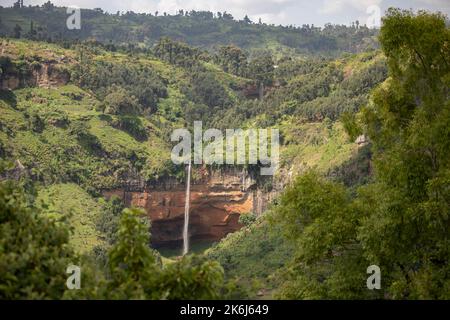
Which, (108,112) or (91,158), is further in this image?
(108,112)

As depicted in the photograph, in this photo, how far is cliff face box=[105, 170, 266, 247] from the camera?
54.3m

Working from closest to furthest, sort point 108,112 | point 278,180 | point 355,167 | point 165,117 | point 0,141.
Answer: point 355,167, point 0,141, point 278,180, point 108,112, point 165,117

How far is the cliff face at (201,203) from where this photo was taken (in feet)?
178

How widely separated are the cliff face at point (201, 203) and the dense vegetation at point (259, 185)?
168 centimetres

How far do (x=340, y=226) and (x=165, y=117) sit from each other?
2206 inches

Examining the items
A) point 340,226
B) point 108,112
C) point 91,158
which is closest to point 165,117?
point 108,112

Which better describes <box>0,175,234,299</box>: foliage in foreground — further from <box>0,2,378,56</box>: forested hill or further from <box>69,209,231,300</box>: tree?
<box>0,2,378,56</box>: forested hill

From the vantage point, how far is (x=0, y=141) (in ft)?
151

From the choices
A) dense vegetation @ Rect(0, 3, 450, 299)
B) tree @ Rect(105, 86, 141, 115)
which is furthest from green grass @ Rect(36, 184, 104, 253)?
tree @ Rect(105, 86, 141, 115)

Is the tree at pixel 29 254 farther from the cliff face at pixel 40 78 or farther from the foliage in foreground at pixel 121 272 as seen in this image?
the cliff face at pixel 40 78

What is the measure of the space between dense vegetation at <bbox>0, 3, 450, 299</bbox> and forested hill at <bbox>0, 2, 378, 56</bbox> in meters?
1.64

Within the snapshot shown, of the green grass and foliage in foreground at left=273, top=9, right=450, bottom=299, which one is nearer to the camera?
foliage in foreground at left=273, top=9, right=450, bottom=299

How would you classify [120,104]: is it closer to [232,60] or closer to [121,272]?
[232,60]
